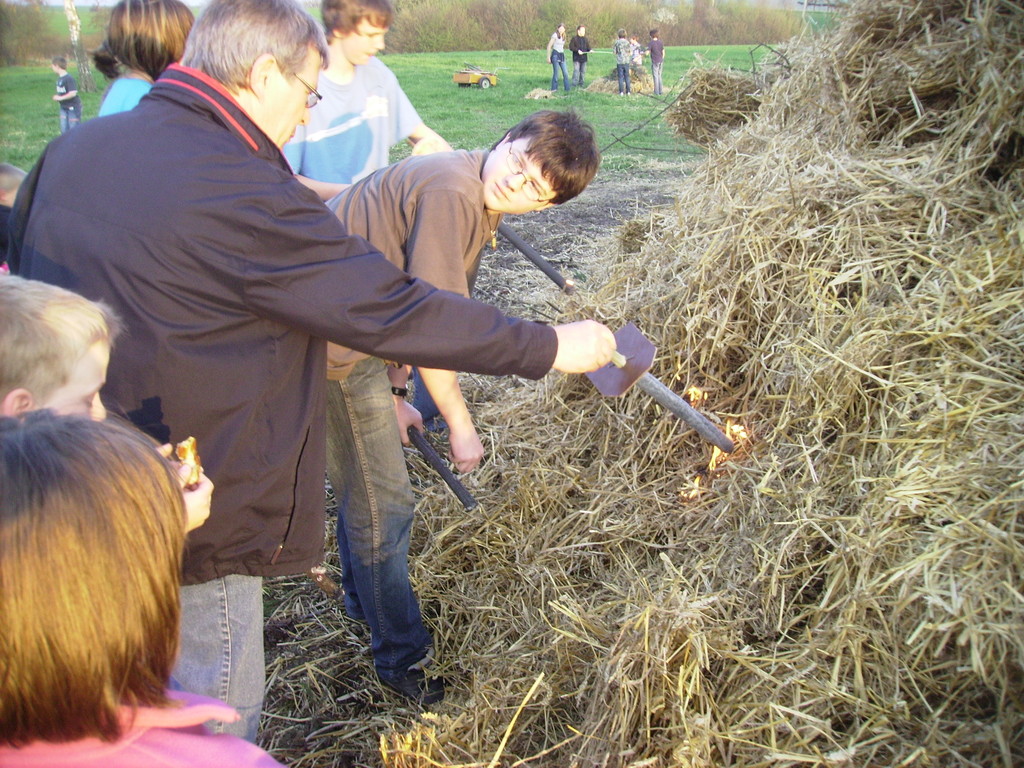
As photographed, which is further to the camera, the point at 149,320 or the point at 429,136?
the point at 429,136

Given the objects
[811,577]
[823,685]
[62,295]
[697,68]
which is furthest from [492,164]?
[697,68]

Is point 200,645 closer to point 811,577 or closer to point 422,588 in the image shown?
point 422,588

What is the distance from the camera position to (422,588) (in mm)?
3100

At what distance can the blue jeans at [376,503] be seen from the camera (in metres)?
2.49

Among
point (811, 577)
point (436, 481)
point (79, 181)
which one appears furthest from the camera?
point (436, 481)

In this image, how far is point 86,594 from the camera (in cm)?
104

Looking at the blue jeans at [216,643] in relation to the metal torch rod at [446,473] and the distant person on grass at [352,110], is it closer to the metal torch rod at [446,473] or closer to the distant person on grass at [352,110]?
the metal torch rod at [446,473]

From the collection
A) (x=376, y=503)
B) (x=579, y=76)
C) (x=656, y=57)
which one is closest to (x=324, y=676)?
(x=376, y=503)

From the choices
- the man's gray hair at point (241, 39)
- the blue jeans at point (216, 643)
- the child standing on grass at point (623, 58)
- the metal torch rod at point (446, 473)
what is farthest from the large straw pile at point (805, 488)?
the child standing on grass at point (623, 58)

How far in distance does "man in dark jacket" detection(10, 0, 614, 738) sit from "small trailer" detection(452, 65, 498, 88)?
883 inches

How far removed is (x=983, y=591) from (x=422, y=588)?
6.33 ft

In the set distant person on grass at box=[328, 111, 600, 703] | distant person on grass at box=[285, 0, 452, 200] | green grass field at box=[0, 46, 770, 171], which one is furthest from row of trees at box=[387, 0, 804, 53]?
distant person on grass at box=[328, 111, 600, 703]

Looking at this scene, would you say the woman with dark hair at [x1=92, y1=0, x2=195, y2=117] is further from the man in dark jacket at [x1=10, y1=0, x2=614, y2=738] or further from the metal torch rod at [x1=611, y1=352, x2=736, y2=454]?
the metal torch rod at [x1=611, y1=352, x2=736, y2=454]

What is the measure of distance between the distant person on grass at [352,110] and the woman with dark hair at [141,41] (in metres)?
0.59
